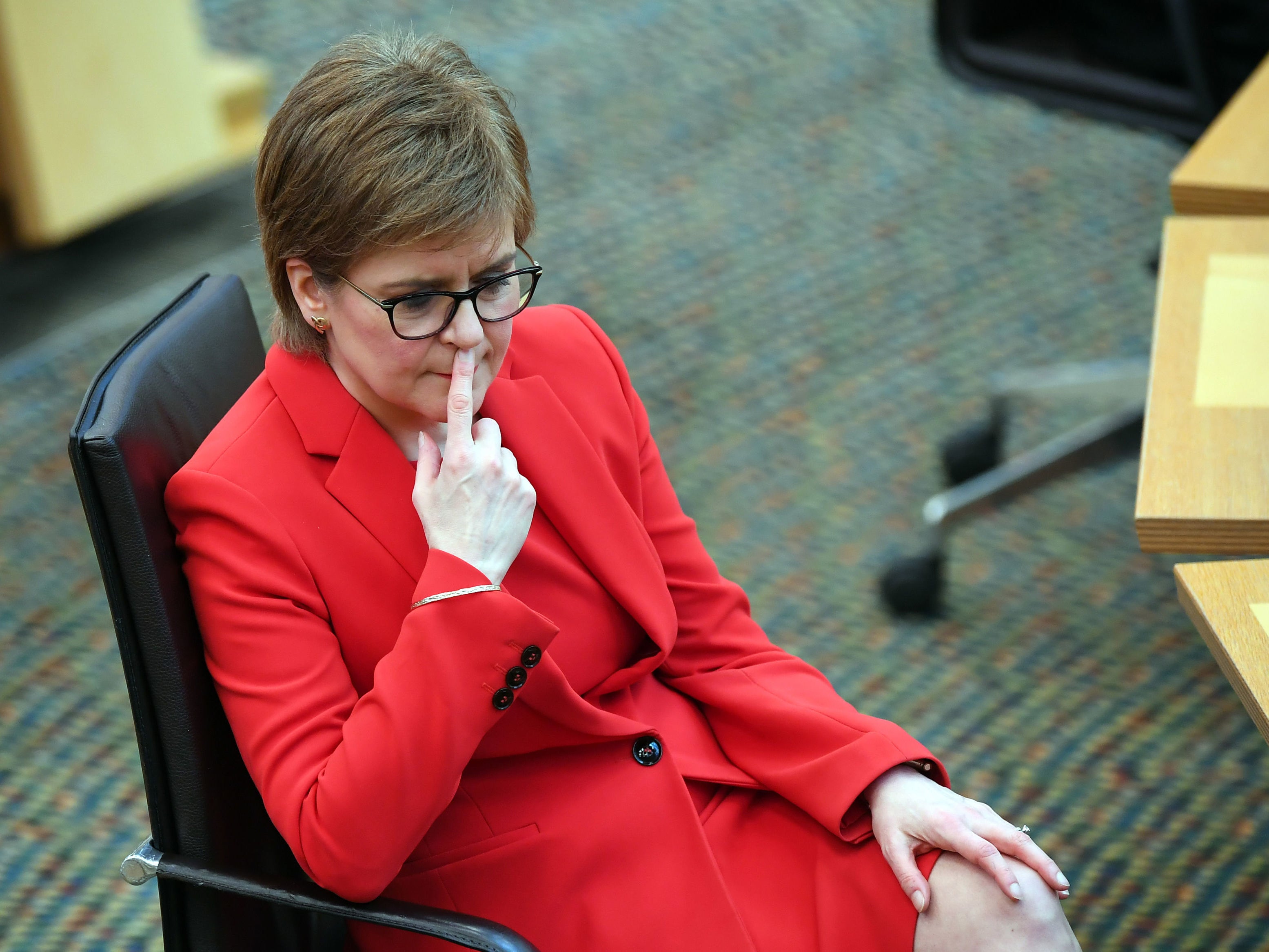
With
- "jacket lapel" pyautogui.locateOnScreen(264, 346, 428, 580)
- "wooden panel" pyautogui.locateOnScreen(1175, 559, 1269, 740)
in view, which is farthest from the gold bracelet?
"wooden panel" pyautogui.locateOnScreen(1175, 559, 1269, 740)

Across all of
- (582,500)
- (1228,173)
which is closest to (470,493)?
(582,500)

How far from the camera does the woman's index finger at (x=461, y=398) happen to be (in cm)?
128

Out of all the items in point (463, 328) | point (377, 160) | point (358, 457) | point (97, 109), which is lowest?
point (97, 109)

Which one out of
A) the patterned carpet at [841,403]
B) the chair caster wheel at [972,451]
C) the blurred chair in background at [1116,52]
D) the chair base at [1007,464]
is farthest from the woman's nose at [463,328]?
the chair caster wheel at [972,451]

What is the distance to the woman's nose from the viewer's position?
1259mm

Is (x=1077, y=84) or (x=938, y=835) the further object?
(x=1077, y=84)

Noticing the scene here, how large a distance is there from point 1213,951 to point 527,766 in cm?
127

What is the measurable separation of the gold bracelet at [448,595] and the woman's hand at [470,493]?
24mm

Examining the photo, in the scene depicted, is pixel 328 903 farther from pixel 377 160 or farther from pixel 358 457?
pixel 377 160

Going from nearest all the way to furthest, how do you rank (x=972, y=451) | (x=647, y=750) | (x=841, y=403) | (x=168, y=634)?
(x=168, y=634)
(x=647, y=750)
(x=972, y=451)
(x=841, y=403)

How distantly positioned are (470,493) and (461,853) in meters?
0.35

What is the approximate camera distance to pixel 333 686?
122 cm

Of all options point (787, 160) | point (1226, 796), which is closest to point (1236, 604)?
point (1226, 796)

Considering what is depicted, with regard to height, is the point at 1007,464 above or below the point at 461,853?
below
